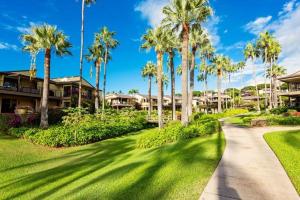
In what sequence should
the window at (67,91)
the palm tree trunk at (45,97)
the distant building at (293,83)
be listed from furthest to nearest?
1. the window at (67,91)
2. the distant building at (293,83)
3. the palm tree trunk at (45,97)

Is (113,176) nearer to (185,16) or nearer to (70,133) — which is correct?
(70,133)

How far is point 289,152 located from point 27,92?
36.9 metres

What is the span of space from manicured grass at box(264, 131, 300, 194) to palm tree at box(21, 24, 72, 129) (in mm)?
21101

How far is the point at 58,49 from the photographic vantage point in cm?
2473

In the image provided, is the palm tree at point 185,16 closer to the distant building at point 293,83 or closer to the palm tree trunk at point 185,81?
the palm tree trunk at point 185,81

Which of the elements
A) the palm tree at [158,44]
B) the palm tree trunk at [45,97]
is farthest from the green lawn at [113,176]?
the palm tree at [158,44]

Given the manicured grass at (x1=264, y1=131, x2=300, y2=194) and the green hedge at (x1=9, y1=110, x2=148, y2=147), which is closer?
the manicured grass at (x1=264, y1=131, x2=300, y2=194)

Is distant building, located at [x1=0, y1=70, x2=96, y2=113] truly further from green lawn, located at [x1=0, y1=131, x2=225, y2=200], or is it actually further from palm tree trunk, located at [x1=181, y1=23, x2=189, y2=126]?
palm tree trunk, located at [x1=181, y1=23, x2=189, y2=126]

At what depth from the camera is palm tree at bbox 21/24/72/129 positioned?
75.1ft

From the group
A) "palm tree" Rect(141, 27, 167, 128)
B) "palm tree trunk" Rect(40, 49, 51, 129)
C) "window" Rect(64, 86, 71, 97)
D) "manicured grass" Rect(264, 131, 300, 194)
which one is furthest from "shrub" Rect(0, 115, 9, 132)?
"manicured grass" Rect(264, 131, 300, 194)

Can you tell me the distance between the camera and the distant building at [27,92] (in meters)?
33.1

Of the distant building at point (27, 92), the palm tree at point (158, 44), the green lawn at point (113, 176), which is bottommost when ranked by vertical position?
the green lawn at point (113, 176)

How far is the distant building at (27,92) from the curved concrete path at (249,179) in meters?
27.0

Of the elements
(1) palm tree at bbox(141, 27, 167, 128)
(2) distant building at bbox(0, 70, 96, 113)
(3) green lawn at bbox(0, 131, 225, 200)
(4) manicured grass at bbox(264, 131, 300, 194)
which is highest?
(1) palm tree at bbox(141, 27, 167, 128)
